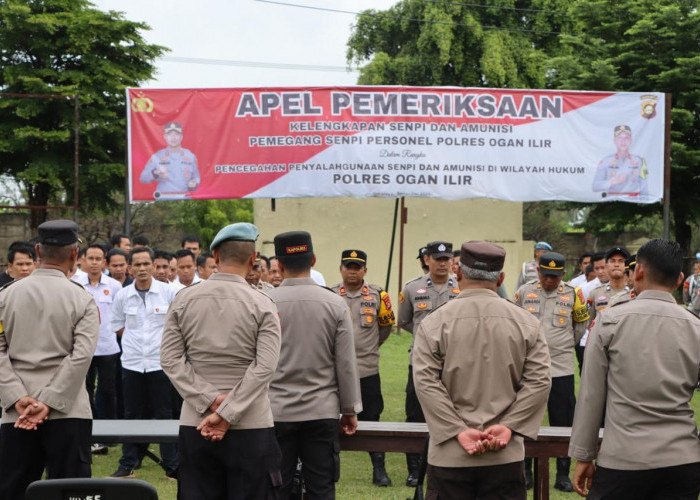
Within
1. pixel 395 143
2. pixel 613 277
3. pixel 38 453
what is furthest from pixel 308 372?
pixel 395 143

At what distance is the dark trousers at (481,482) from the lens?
391cm

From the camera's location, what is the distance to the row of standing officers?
12.8 ft

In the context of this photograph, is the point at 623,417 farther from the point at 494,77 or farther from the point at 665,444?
the point at 494,77

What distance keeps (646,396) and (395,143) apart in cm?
843

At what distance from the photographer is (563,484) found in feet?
23.2

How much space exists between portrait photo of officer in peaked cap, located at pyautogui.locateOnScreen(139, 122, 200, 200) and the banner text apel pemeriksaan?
0.01 meters

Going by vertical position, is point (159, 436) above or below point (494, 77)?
below

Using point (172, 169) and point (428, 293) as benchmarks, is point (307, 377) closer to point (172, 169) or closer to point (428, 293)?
point (428, 293)

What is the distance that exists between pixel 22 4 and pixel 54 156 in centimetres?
476

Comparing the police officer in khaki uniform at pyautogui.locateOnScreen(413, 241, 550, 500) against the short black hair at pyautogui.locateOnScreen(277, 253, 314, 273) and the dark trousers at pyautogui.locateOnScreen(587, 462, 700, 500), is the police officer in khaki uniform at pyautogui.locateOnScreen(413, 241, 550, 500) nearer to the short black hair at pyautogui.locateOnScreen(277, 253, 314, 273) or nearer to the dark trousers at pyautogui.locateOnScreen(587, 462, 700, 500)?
the dark trousers at pyautogui.locateOnScreen(587, 462, 700, 500)

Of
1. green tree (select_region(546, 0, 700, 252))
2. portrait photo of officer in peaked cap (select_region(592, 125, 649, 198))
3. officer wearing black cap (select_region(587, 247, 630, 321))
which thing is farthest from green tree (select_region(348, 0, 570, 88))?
officer wearing black cap (select_region(587, 247, 630, 321))

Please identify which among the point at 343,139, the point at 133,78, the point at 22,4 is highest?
the point at 22,4

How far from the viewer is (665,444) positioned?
150 inches

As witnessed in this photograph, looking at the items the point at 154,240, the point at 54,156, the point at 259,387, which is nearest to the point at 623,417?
the point at 259,387
